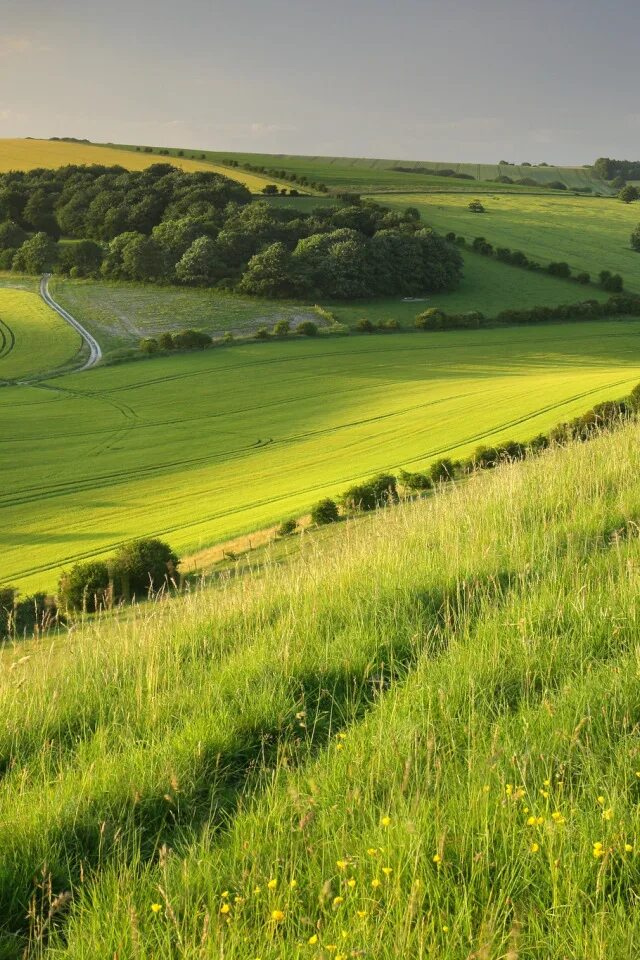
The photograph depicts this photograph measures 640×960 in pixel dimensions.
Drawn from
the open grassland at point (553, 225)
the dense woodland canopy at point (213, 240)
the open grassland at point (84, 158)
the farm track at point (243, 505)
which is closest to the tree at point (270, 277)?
the dense woodland canopy at point (213, 240)

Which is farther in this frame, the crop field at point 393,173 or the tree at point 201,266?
the crop field at point 393,173

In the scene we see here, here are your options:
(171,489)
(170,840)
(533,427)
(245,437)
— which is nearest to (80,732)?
(170,840)

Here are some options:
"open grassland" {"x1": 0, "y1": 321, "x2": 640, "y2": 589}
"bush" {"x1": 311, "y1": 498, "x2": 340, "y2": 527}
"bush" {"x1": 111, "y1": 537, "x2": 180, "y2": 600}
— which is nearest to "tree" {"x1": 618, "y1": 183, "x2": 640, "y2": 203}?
"open grassland" {"x1": 0, "y1": 321, "x2": 640, "y2": 589}

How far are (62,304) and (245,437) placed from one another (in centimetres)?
3486

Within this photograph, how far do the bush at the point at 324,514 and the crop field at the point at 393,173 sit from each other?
98675 millimetres

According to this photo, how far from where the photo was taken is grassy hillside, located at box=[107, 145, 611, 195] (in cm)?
12050

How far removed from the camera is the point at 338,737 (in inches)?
164

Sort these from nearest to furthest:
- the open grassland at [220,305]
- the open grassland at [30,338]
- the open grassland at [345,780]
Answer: the open grassland at [345,780]
the open grassland at [30,338]
the open grassland at [220,305]

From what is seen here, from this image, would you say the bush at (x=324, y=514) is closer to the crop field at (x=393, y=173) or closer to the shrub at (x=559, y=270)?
the shrub at (x=559, y=270)

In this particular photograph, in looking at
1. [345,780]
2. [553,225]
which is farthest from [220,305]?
[345,780]

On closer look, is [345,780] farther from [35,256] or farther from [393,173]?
[393,173]

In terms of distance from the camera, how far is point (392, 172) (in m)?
144

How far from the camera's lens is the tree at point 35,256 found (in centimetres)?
7738

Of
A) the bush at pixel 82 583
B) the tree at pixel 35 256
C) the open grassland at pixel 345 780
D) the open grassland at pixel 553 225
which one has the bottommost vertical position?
the bush at pixel 82 583
